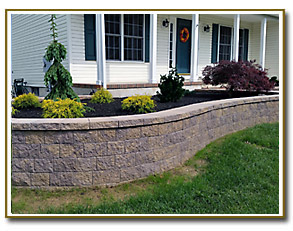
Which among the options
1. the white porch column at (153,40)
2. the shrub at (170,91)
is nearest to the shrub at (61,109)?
the shrub at (170,91)

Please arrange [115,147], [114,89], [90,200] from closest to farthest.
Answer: [90,200], [115,147], [114,89]

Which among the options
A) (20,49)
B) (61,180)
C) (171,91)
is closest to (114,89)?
(171,91)

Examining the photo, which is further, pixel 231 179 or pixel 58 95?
pixel 58 95

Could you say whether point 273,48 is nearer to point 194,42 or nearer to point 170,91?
point 194,42

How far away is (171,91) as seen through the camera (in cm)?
598

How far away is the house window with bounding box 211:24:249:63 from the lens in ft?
40.1

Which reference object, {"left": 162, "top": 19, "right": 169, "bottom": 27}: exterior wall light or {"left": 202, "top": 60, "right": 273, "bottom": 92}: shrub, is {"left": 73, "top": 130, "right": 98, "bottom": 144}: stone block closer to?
{"left": 202, "top": 60, "right": 273, "bottom": 92}: shrub

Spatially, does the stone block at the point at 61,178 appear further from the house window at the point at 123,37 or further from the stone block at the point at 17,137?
the house window at the point at 123,37

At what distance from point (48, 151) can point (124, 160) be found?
87cm

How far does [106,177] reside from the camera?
329 centimetres

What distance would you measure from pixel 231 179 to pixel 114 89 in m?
4.52

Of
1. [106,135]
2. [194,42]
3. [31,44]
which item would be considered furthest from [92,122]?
[31,44]

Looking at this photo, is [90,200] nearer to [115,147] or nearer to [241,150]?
[115,147]

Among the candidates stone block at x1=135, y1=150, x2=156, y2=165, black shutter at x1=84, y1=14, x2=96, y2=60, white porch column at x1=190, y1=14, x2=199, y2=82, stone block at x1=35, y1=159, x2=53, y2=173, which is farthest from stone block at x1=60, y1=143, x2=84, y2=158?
white porch column at x1=190, y1=14, x2=199, y2=82
